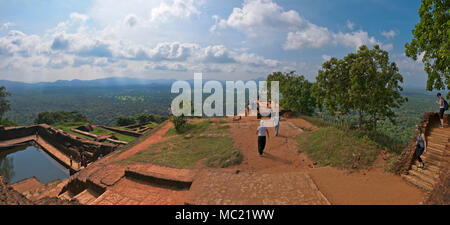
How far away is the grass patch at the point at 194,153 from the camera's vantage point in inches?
323

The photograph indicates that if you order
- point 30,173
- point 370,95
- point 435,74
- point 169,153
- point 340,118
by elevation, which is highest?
point 435,74

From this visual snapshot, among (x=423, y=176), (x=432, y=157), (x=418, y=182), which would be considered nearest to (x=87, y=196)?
(x=418, y=182)

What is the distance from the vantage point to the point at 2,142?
77.6 feet

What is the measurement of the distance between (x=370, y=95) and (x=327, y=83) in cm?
258

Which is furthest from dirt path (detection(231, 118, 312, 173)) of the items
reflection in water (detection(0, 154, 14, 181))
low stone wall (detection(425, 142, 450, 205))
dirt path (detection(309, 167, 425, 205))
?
reflection in water (detection(0, 154, 14, 181))

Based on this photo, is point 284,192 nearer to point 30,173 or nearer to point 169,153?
point 169,153

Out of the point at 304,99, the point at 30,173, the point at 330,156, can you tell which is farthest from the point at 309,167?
the point at 30,173

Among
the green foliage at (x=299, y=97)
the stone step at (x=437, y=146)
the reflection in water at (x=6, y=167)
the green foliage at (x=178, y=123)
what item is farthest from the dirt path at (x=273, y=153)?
the reflection in water at (x=6, y=167)

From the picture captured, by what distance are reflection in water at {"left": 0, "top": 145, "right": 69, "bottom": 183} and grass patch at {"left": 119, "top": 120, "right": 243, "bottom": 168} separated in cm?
1287

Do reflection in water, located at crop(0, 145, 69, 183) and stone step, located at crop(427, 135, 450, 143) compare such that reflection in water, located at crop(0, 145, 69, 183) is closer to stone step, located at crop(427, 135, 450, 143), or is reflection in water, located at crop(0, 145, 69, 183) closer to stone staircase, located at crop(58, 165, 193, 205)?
stone staircase, located at crop(58, 165, 193, 205)

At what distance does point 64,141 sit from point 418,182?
31227mm

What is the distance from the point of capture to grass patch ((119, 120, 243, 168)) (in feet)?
26.9

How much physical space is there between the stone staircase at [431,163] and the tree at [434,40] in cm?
247

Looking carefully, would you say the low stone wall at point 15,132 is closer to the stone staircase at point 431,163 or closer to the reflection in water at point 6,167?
A: the reflection in water at point 6,167
